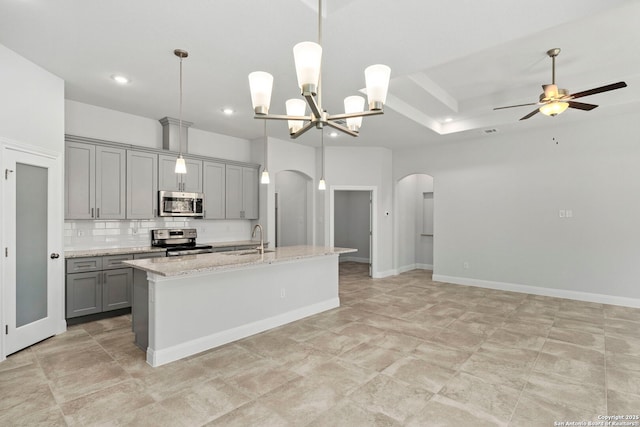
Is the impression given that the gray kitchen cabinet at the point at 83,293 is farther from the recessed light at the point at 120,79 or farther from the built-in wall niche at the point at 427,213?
the built-in wall niche at the point at 427,213

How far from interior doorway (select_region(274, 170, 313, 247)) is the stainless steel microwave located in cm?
246

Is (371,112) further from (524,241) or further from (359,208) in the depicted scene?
(359,208)

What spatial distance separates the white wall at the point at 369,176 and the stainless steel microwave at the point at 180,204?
259 centimetres

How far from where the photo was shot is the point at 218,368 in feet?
9.85

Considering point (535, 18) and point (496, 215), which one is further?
point (496, 215)

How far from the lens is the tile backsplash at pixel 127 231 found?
465cm

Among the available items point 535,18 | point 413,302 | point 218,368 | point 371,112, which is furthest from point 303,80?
point 413,302

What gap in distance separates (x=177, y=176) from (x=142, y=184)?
557 millimetres

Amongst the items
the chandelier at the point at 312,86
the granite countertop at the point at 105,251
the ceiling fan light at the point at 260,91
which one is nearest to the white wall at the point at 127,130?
the granite countertop at the point at 105,251

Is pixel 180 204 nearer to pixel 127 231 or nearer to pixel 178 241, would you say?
pixel 178 241

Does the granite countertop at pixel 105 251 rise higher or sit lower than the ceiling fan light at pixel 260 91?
lower

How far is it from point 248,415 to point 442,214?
5673 mm

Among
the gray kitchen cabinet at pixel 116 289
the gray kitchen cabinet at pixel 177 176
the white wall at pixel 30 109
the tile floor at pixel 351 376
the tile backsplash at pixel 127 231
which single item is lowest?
the tile floor at pixel 351 376

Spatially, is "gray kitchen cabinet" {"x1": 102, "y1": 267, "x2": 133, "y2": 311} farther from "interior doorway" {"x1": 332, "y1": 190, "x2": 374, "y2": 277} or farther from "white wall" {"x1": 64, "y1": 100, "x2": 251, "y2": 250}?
"interior doorway" {"x1": 332, "y1": 190, "x2": 374, "y2": 277}
